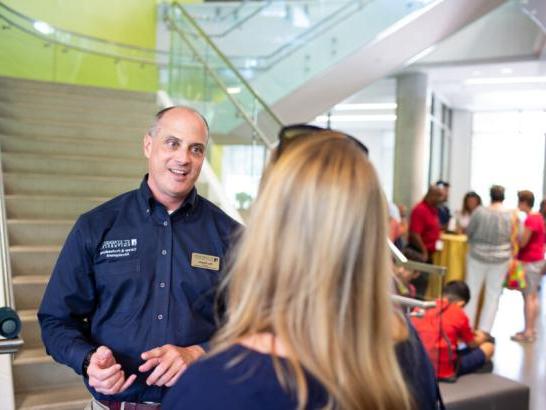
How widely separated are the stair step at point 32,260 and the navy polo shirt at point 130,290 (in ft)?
7.30

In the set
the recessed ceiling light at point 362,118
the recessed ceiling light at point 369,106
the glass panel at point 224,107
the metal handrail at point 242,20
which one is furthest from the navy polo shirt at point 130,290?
the recessed ceiling light at point 362,118

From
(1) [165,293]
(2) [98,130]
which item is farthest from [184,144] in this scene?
(2) [98,130]

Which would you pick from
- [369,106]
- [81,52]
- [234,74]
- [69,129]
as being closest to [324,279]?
[69,129]

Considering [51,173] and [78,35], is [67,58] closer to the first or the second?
[78,35]

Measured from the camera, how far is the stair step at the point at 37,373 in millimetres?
3211

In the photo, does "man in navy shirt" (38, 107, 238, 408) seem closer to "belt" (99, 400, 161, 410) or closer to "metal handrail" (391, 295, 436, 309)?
"belt" (99, 400, 161, 410)

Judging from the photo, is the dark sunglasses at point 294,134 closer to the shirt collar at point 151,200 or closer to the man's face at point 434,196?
the shirt collar at point 151,200

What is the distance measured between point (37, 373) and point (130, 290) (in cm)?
176

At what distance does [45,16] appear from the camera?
899 centimetres

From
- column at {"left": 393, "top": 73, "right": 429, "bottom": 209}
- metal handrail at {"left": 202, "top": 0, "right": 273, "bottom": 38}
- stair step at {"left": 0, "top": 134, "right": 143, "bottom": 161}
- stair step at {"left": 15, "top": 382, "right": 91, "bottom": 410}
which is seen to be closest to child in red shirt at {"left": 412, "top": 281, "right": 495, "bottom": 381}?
stair step at {"left": 15, "top": 382, "right": 91, "bottom": 410}

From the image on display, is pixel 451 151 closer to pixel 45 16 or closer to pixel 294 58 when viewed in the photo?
pixel 294 58

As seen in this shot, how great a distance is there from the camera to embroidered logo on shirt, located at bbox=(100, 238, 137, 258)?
6.18ft

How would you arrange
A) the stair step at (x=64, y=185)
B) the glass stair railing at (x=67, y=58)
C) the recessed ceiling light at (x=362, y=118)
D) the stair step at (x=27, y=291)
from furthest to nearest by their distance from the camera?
the recessed ceiling light at (x=362, y=118), the glass stair railing at (x=67, y=58), the stair step at (x=64, y=185), the stair step at (x=27, y=291)

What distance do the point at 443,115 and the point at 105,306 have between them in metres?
14.2
